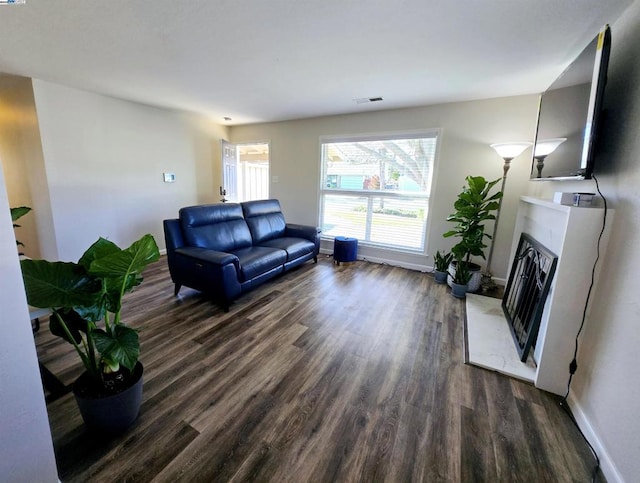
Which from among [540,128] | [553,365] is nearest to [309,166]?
[540,128]

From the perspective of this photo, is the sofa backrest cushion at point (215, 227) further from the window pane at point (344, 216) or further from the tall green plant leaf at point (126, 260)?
the tall green plant leaf at point (126, 260)

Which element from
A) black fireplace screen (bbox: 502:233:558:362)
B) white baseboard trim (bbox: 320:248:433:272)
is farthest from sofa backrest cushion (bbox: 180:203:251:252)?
black fireplace screen (bbox: 502:233:558:362)

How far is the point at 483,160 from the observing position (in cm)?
343

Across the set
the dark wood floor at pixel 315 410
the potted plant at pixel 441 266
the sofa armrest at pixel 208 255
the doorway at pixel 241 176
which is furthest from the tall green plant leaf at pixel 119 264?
the doorway at pixel 241 176

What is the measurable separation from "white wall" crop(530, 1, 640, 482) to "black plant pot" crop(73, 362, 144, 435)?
228 centimetres

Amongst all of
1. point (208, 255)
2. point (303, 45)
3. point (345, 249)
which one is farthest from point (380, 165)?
point (208, 255)

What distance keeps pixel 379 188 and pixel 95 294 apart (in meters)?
3.77

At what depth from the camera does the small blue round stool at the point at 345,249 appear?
164 inches

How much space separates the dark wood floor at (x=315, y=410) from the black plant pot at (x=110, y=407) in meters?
0.08

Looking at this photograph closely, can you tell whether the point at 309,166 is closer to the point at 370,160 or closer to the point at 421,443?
the point at 370,160

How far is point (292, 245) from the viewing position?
11.9ft

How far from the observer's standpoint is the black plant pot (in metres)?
1.25

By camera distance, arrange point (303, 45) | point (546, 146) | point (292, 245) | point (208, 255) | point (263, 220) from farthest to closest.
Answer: point (263, 220) → point (292, 245) → point (208, 255) → point (546, 146) → point (303, 45)

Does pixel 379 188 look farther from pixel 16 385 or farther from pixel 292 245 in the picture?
pixel 16 385
